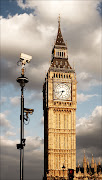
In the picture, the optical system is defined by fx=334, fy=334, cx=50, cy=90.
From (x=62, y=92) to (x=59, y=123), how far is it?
881 cm

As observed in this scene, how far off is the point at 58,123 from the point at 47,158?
10.2 metres

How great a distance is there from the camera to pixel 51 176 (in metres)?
89.2

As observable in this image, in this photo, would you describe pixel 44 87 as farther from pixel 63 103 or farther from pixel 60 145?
pixel 60 145

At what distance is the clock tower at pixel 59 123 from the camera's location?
9175cm

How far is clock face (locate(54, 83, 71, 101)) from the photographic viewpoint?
94.4 meters

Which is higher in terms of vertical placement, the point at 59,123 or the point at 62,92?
the point at 62,92

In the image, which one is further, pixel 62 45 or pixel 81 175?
pixel 62 45

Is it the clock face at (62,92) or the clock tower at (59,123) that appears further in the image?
the clock face at (62,92)

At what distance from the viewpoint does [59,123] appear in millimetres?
93750

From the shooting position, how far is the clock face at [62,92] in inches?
3718

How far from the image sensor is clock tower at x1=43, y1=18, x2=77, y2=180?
301ft

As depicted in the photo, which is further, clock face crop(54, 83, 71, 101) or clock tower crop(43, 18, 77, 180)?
clock face crop(54, 83, 71, 101)

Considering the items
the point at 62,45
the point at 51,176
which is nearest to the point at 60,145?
the point at 51,176

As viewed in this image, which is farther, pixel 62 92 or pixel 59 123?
pixel 62 92
